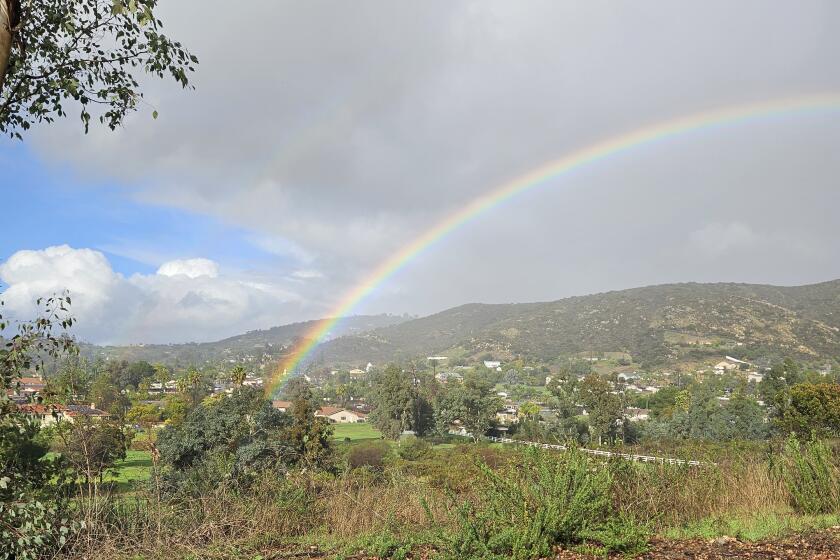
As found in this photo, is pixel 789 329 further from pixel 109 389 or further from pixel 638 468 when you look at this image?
pixel 638 468

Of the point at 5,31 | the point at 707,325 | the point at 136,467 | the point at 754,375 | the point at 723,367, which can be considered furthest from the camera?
the point at 707,325

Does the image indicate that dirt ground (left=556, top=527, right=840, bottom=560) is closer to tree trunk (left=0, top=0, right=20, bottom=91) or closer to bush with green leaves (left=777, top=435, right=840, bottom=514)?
bush with green leaves (left=777, top=435, right=840, bottom=514)

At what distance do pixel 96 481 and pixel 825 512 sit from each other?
7.92 metres

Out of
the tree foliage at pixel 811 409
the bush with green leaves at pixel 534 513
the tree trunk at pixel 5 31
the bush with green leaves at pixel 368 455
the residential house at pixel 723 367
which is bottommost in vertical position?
the residential house at pixel 723 367

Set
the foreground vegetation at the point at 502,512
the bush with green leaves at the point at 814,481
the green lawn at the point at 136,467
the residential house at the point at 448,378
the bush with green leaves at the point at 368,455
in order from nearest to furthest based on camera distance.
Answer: the foreground vegetation at the point at 502,512, the bush with green leaves at the point at 814,481, the green lawn at the point at 136,467, the bush with green leaves at the point at 368,455, the residential house at the point at 448,378

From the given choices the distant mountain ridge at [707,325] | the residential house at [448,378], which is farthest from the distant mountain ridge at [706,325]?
the residential house at [448,378]

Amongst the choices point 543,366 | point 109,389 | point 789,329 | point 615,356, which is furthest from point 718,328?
point 109,389

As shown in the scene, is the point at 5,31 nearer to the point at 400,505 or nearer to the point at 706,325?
the point at 400,505

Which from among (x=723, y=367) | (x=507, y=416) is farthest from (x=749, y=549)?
(x=723, y=367)

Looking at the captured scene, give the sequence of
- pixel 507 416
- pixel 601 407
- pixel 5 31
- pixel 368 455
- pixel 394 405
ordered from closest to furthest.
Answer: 1. pixel 5 31
2. pixel 368 455
3. pixel 601 407
4. pixel 394 405
5. pixel 507 416

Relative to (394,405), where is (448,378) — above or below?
below

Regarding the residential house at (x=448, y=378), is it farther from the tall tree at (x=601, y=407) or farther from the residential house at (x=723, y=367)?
the residential house at (x=723, y=367)

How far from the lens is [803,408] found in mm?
42719

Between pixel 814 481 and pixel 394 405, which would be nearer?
pixel 814 481
